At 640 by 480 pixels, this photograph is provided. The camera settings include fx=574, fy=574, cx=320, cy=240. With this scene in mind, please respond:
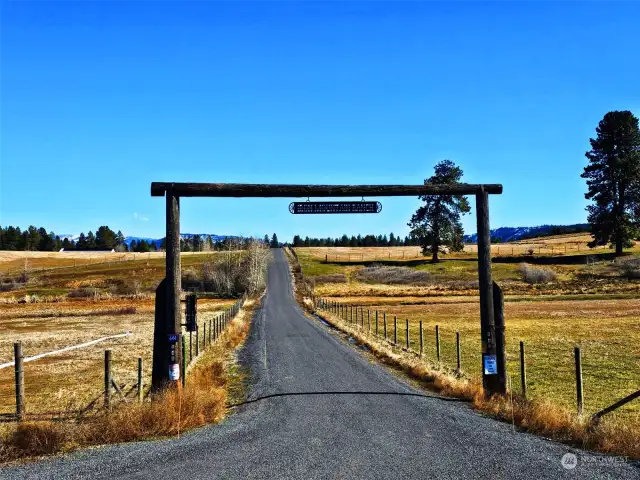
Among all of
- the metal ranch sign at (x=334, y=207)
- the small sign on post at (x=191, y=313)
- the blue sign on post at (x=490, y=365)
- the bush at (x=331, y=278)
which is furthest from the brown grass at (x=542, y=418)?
the bush at (x=331, y=278)

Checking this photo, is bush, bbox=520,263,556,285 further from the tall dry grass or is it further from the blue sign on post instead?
the blue sign on post

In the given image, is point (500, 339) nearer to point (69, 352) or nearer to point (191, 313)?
point (191, 313)

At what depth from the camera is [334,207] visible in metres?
12.9

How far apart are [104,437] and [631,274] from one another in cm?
6996

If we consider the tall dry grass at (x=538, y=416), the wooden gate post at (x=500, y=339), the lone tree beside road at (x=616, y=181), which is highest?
the lone tree beside road at (x=616, y=181)

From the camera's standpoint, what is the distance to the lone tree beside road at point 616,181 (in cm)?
7431

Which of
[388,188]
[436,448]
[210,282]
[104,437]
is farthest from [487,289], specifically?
[210,282]

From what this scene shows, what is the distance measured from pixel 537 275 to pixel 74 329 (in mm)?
56581

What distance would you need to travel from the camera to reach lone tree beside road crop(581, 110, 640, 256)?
74.3m

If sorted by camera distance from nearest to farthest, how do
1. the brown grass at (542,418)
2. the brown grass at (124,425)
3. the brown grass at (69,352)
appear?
the brown grass at (124,425) < the brown grass at (542,418) < the brown grass at (69,352)

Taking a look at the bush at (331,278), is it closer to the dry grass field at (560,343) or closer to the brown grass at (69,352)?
the brown grass at (69,352)

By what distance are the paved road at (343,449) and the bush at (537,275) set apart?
65666 mm

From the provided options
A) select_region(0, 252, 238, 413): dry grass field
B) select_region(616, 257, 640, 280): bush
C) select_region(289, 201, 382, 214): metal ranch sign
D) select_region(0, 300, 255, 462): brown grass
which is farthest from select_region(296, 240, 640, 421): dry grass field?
select_region(0, 252, 238, 413): dry grass field

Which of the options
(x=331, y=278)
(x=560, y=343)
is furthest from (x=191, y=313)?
(x=331, y=278)
